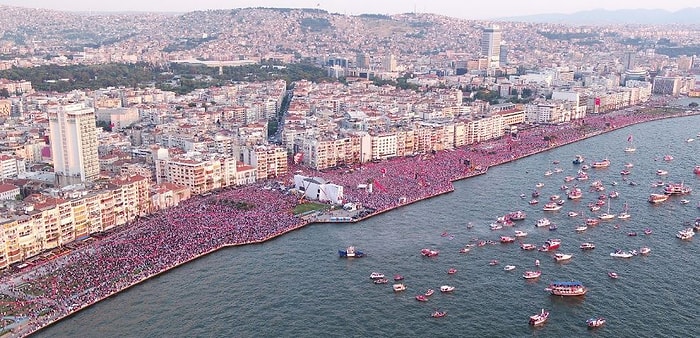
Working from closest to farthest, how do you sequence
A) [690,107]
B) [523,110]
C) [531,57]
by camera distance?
[523,110] < [690,107] < [531,57]

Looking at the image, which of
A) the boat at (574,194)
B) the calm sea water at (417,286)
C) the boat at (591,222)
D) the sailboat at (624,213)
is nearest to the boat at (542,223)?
the calm sea water at (417,286)

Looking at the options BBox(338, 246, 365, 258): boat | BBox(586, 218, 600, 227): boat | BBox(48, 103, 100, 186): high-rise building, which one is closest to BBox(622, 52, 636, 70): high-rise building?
BBox(586, 218, 600, 227): boat

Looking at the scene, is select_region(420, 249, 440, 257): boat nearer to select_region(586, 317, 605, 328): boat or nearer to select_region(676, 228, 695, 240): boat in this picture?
select_region(586, 317, 605, 328): boat

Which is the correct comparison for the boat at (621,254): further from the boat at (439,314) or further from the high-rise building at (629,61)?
the high-rise building at (629,61)

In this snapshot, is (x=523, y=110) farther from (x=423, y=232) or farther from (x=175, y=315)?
(x=175, y=315)

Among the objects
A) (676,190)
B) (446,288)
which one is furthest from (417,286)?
(676,190)

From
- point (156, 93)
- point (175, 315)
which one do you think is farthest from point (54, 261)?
point (156, 93)

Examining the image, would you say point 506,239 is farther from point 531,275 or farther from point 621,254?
point 621,254
